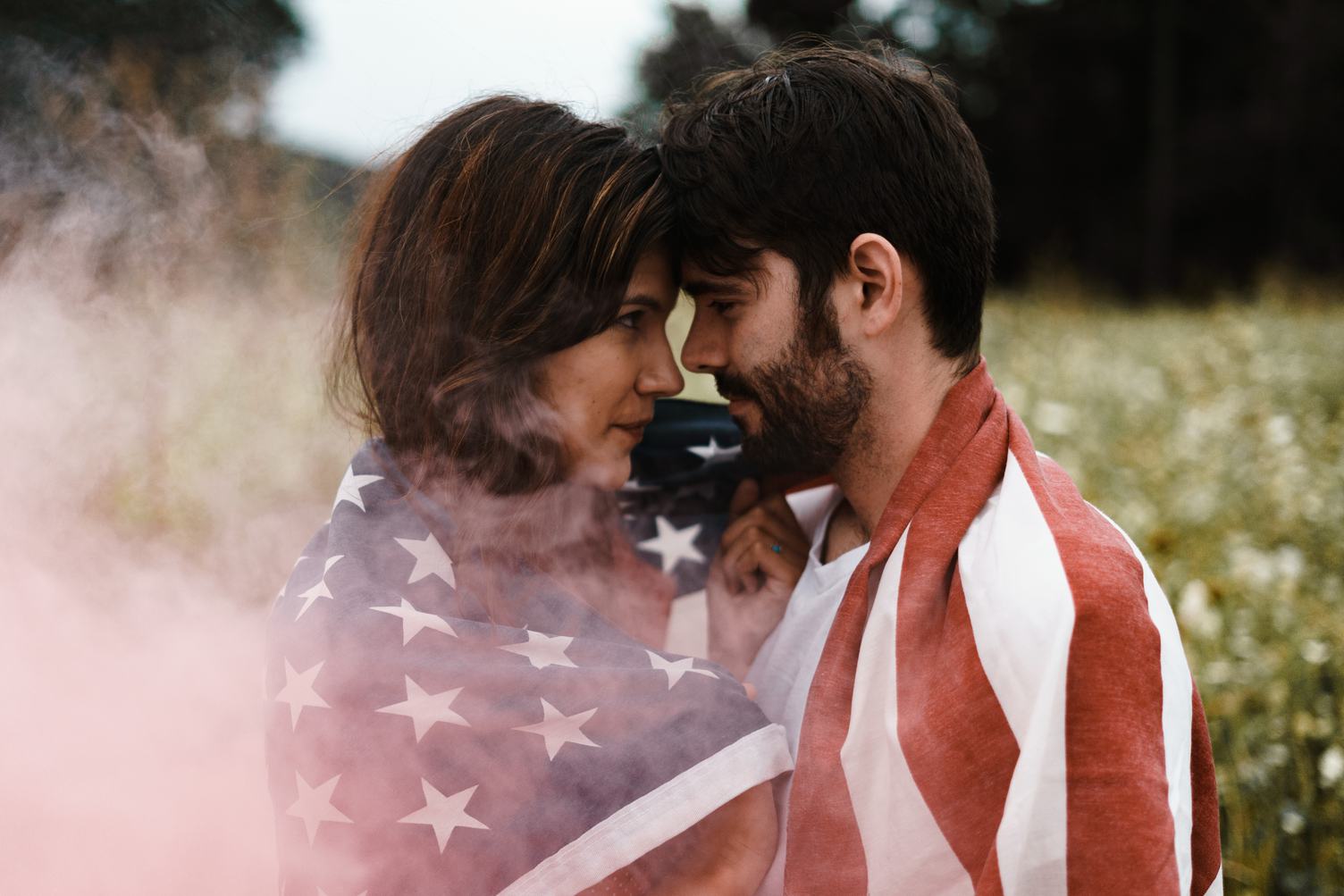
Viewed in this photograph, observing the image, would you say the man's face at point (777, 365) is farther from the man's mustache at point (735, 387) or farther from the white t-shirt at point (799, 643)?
the white t-shirt at point (799, 643)

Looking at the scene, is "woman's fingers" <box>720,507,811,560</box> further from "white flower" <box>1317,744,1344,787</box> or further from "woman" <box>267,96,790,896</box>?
"white flower" <box>1317,744,1344,787</box>

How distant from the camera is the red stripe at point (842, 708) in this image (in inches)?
55.7

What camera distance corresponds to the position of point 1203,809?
1484 mm

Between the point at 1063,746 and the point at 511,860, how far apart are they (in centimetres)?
81

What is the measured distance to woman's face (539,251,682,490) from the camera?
5.77 ft

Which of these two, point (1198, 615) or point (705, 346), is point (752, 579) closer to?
point (705, 346)

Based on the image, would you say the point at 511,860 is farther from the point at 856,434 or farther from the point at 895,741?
the point at 856,434

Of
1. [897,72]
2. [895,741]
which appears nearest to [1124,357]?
[897,72]

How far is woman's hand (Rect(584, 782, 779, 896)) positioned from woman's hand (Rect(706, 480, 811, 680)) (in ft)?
1.45

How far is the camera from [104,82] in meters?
2.76

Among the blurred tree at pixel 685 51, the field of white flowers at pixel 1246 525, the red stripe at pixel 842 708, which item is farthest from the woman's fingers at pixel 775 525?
the field of white flowers at pixel 1246 525

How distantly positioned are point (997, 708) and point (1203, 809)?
47 cm

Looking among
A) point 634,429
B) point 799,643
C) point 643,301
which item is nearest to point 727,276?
point 643,301

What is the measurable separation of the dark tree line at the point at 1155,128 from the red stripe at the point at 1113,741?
16214 mm
